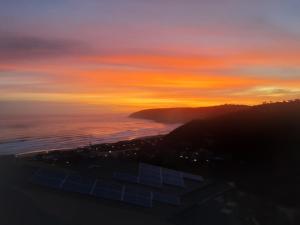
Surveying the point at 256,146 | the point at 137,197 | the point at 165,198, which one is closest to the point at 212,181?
the point at 165,198

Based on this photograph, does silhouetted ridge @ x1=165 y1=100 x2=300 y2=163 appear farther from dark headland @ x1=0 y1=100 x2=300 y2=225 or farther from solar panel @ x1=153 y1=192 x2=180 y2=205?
solar panel @ x1=153 y1=192 x2=180 y2=205

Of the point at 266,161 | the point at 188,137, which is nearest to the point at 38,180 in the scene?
the point at 266,161

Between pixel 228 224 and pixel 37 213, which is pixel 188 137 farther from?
pixel 37 213

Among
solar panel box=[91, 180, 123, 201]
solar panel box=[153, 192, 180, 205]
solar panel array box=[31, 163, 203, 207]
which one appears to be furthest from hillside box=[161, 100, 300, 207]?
solar panel box=[91, 180, 123, 201]

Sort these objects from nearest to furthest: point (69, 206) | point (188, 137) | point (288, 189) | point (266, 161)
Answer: point (69, 206)
point (288, 189)
point (266, 161)
point (188, 137)

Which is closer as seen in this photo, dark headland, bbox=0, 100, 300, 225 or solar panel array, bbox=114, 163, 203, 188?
dark headland, bbox=0, 100, 300, 225
